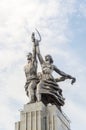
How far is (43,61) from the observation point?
3231 centimetres

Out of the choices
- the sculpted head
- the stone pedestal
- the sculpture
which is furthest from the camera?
the sculpted head

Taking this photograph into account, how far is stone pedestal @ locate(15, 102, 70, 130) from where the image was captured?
98.2ft

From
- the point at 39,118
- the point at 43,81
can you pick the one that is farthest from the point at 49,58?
the point at 39,118

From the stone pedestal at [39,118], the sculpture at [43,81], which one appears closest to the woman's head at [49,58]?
the sculpture at [43,81]

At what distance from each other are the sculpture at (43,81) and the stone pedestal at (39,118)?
0.69m

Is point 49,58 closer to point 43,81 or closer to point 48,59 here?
point 48,59

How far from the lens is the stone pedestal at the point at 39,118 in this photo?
1179 inches

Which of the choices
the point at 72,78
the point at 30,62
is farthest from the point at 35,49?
the point at 72,78

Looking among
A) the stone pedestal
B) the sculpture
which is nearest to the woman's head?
the sculpture

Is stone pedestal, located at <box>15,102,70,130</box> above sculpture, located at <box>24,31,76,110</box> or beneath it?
beneath

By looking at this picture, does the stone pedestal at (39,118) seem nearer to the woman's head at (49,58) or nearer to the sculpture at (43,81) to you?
the sculpture at (43,81)

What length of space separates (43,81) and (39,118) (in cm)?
273

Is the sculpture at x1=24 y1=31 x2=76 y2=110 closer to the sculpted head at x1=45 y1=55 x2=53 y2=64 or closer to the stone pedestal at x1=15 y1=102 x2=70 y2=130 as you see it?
the sculpted head at x1=45 y1=55 x2=53 y2=64

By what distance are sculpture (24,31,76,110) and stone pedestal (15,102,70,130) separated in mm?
692
